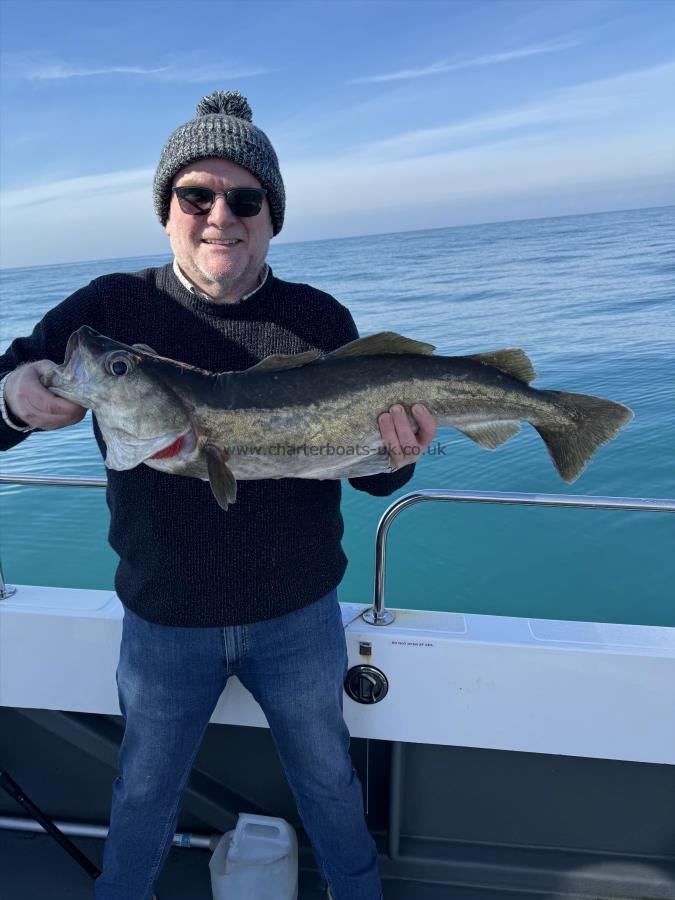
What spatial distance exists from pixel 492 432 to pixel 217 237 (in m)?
1.17

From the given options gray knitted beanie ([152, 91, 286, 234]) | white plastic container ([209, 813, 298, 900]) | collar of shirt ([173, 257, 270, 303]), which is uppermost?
gray knitted beanie ([152, 91, 286, 234])

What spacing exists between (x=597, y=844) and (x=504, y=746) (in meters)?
0.77

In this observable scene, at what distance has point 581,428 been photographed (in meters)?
2.30

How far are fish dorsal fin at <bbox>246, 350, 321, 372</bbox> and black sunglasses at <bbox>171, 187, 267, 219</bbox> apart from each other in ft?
1.92

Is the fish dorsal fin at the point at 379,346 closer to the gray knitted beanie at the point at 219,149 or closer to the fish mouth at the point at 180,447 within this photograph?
the fish mouth at the point at 180,447

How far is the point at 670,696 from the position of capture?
2.50 meters

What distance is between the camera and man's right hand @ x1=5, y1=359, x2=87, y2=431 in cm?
193

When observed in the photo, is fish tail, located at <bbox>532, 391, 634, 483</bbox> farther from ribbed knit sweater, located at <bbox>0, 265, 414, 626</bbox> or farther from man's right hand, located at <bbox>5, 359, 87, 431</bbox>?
man's right hand, located at <bbox>5, 359, 87, 431</bbox>

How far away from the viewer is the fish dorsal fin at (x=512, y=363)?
2234 millimetres

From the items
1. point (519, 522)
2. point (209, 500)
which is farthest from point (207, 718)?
point (519, 522)

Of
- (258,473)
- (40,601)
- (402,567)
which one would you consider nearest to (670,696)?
(258,473)

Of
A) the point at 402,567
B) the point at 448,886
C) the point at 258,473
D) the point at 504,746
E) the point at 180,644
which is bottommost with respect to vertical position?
the point at 402,567

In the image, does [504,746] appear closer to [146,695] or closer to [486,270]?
[146,695]

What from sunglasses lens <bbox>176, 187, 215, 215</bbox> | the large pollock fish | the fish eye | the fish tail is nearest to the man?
sunglasses lens <bbox>176, 187, 215, 215</bbox>
